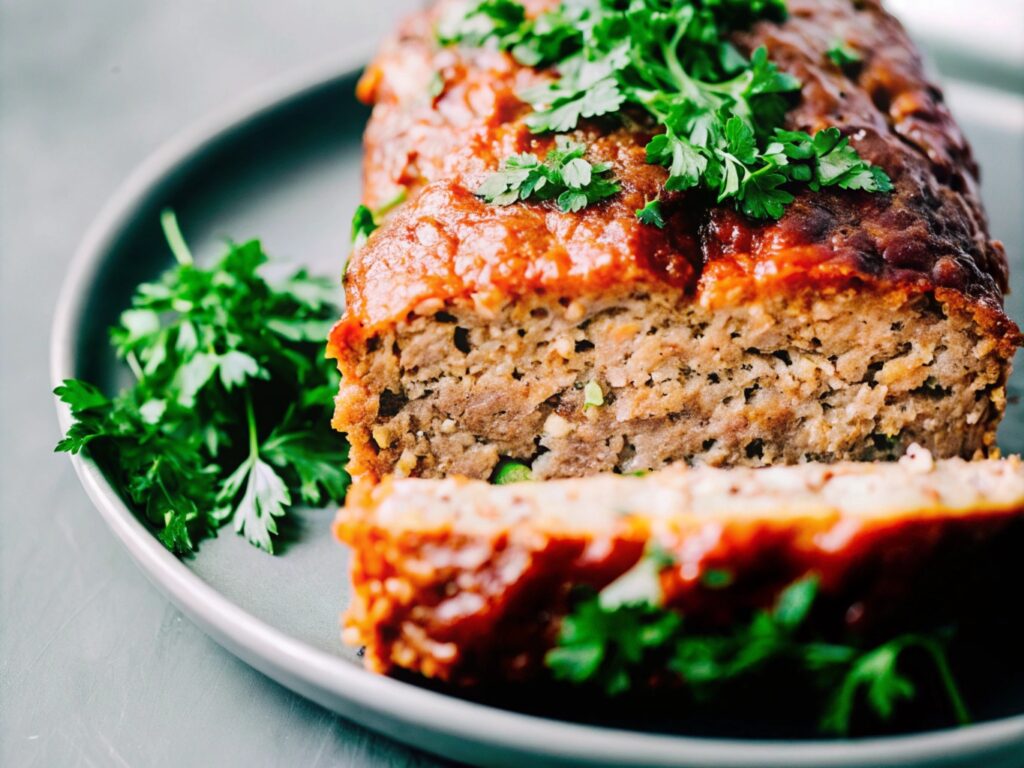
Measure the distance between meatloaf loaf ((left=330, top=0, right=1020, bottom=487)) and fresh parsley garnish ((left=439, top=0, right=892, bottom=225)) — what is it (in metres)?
0.07

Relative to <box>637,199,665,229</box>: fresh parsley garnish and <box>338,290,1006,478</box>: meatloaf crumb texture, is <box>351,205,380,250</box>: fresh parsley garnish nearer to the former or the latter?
<box>338,290,1006,478</box>: meatloaf crumb texture

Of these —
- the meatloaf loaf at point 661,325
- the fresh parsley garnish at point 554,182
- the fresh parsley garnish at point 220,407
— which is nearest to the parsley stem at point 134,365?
the fresh parsley garnish at point 220,407

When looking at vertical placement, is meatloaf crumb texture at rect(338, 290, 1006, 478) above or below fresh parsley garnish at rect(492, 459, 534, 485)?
above

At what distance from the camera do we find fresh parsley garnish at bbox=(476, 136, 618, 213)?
390 cm

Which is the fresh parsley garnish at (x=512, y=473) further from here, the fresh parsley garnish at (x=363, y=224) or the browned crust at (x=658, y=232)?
the fresh parsley garnish at (x=363, y=224)

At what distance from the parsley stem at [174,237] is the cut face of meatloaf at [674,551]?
231 centimetres

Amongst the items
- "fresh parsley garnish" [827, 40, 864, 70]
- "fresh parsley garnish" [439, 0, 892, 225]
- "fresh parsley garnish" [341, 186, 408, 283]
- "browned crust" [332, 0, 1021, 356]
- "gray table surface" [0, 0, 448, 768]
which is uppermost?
"fresh parsley garnish" [439, 0, 892, 225]

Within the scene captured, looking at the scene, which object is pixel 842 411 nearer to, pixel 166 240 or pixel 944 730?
pixel 944 730

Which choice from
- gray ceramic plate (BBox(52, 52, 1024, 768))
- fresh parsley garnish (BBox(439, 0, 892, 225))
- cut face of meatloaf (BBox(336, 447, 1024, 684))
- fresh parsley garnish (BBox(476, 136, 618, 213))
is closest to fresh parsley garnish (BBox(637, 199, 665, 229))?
fresh parsley garnish (BBox(439, 0, 892, 225))

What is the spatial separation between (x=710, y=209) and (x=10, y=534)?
3.08m

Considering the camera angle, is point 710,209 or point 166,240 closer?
point 710,209

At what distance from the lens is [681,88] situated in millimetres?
4383

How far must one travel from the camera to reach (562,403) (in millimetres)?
4062

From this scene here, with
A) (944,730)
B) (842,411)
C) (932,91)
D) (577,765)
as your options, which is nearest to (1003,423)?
(842,411)
